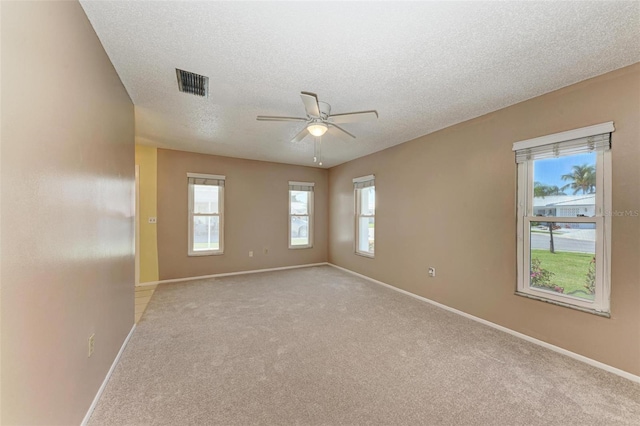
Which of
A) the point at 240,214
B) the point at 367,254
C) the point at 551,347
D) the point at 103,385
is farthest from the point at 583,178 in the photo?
the point at 240,214

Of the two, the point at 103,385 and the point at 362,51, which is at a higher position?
the point at 362,51

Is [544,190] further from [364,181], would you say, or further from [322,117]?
[364,181]

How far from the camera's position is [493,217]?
3.03 meters

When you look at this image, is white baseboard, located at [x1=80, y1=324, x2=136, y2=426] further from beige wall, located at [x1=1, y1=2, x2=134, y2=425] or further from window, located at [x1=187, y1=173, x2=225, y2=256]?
window, located at [x1=187, y1=173, x2=225, y2=256]

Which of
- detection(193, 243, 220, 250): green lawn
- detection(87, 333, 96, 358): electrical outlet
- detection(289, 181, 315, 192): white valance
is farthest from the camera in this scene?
detection(289, 181, 315, 192): white valance

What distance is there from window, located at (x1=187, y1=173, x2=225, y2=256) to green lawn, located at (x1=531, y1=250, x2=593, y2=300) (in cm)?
522

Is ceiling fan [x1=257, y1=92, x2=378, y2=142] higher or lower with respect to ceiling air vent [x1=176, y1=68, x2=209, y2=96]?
lower

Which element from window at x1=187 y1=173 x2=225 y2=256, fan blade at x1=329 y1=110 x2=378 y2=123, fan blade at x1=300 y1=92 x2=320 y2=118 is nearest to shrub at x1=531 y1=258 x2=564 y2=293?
fan blade at x1=329 y1=110 x2=378 y2=123

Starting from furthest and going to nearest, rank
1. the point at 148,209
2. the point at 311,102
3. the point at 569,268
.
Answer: the point at 148,209 → the point at 569,268 → the point at 311,102

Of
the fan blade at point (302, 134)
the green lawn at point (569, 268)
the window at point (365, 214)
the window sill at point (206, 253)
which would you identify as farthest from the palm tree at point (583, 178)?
the window sill at point (206, 253)

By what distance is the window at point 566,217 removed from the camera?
2232 millimetres

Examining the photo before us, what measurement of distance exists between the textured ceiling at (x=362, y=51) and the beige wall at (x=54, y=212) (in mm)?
468

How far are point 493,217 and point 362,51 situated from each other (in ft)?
8.09

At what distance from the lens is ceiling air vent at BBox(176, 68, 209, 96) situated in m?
2.28
